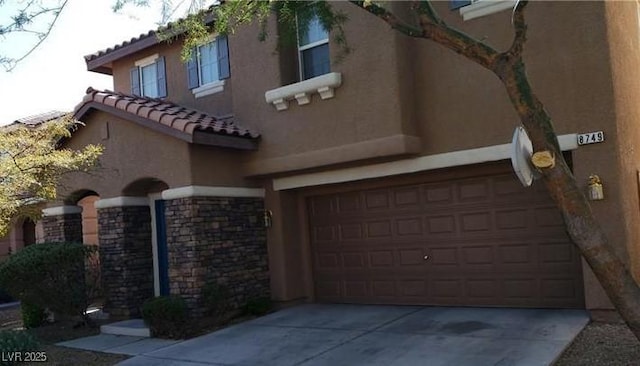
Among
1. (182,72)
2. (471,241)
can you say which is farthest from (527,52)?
(182,72)

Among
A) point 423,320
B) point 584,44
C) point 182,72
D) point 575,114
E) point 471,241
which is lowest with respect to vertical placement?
point 423,320

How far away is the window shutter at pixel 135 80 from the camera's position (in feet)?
50.9

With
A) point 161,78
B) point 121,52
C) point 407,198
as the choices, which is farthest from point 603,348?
point 121,52

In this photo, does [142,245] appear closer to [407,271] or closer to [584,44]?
[407,271]

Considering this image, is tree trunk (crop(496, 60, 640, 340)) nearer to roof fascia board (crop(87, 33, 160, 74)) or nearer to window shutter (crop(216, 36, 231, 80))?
window shutter (crop(216, 36, 231, 80))

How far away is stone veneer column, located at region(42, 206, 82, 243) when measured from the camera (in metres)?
13.2

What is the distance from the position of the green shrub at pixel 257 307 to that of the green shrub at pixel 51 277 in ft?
10.0

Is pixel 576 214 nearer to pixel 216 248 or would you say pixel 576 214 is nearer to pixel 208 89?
pixel 216 248

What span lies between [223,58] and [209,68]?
0.64m

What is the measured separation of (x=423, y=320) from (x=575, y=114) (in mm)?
3751

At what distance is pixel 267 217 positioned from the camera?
12172mm

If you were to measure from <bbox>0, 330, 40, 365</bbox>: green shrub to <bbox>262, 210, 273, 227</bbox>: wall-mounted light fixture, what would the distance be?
4645mm

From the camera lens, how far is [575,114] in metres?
8.88

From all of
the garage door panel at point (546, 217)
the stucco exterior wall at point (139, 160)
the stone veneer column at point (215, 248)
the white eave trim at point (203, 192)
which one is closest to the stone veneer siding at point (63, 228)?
the stucco exterior wall at point (139, 160)
